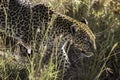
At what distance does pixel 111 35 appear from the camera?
178 inches

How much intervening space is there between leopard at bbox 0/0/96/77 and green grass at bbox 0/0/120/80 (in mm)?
192

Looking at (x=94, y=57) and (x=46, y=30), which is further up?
(x=46, y=30)

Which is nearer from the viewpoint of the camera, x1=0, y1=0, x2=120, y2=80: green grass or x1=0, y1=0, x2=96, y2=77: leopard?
x1=0, y1=0, x2=120, y2=80: green grass

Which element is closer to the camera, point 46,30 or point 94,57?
point 46,30

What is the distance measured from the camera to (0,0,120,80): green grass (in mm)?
3498

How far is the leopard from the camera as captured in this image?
3.96 m

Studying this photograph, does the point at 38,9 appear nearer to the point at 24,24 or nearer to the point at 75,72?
the point at 24,24

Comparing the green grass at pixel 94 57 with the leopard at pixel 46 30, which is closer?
the green grass at pixel 94 57

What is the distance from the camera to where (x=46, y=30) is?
3.79 meters

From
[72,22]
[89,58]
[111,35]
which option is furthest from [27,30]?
[111,35]

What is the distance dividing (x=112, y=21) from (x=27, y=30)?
134 centimetres

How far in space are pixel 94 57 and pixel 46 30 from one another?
2.61 ft

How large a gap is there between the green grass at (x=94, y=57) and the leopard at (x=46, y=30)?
0.63 feet

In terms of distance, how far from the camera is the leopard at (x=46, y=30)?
13.0 feet
